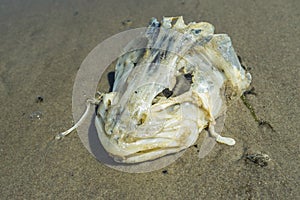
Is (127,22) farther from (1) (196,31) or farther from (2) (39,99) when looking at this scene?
(1) (196,31)

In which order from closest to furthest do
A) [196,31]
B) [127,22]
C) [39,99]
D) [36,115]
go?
[196,31] → [36,115] → [39,99] → [127,22]

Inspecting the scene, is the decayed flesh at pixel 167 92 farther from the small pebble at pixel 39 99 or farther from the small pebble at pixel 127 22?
the small pebble at pixel 127 22

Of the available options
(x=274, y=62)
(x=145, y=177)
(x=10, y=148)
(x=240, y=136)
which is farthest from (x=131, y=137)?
(x=274, y=62)

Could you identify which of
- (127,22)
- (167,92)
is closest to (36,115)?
(167,92)

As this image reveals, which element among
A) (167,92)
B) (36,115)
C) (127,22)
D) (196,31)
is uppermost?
(196,31)

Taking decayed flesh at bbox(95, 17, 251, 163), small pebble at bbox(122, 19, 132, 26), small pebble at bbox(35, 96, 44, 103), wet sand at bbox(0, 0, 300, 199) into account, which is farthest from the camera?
small pebble at bbox(122, 19, 132, 26)

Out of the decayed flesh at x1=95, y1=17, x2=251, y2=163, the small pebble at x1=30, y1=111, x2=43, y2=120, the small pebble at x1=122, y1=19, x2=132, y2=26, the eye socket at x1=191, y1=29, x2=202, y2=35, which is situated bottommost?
the small pebble at x1=30, y1=111, x2=43, y2=120

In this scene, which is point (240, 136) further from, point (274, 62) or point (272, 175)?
point (274, 62)

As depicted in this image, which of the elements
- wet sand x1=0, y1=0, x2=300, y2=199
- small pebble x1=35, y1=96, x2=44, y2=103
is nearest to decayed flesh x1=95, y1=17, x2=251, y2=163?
wet sand x1=0, y1=0, x2=300, y2=199

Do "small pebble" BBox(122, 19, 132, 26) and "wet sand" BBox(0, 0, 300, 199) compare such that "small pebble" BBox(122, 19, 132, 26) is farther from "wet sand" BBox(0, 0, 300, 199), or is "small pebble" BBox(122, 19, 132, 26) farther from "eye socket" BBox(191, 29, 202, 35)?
"eye socket" BBox(191, 29, 202, 35)
